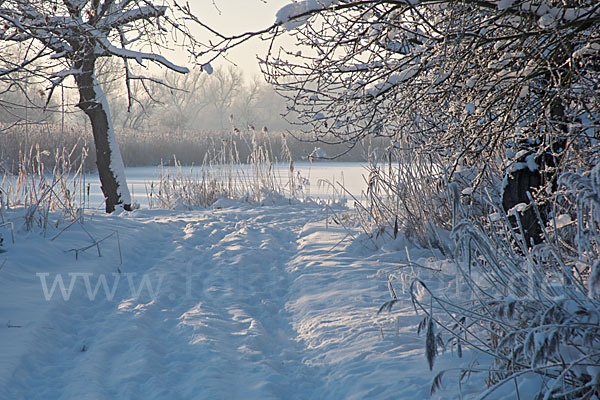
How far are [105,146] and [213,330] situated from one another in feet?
21.9

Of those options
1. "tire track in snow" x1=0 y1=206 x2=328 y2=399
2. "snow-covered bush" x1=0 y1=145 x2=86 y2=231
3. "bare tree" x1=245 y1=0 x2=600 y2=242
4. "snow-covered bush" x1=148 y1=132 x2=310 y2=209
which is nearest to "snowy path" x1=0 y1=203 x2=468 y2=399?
"tire track in snow" x1=0 y1=206 x2=328 y2=399

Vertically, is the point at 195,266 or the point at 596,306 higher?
the point at 596,306

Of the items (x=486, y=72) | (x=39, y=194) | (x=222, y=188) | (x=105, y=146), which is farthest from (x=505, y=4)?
(x=105, y=146)

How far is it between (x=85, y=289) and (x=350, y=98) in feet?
8.04

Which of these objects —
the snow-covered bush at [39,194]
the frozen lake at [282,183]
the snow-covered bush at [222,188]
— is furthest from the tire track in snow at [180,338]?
the snow-covered bush at [222,188]

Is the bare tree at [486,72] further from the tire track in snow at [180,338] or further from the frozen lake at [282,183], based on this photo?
the frozen lake at [282,183]

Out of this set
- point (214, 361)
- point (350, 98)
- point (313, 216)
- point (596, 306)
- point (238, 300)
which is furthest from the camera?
point (313, 216)

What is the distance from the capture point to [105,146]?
28.6ft

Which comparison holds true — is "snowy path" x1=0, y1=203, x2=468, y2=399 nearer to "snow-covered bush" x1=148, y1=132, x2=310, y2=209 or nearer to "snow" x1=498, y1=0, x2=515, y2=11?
"snow" x1=498, y1=0, x2=515, y2=11

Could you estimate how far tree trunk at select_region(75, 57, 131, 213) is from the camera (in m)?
8.57

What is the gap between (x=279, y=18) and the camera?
9.20 feet

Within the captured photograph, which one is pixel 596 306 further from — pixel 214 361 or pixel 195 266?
pixel 195 266

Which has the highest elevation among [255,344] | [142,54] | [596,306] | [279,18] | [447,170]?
[142,54]

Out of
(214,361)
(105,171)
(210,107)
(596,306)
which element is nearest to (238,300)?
(214,361)
